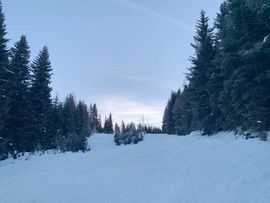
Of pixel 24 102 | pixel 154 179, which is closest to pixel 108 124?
pixel 24 102

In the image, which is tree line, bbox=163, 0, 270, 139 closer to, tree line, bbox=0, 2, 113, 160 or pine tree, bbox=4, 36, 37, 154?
tree line, bbox=0, 2, 113, 160

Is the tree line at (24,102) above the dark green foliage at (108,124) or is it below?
below

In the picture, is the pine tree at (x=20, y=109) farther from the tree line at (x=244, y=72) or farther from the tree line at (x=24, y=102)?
the tree line at (x=244, y=72)

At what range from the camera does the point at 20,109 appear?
1378 inches

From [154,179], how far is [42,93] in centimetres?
2857

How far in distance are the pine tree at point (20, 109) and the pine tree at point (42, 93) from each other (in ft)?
5.70

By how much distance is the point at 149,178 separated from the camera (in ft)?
48.1

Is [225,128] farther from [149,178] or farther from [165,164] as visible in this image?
[149,178]

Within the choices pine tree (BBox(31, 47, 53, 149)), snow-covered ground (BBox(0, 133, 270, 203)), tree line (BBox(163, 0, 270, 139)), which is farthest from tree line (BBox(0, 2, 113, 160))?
tree line (BBox(163, 0, 270, 139))

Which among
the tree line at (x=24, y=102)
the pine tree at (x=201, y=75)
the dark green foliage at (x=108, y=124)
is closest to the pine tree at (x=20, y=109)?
the tree line at (x=24, y=102)

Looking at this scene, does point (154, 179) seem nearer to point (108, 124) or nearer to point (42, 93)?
point (42, 93)

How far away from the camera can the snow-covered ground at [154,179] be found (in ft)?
36.2

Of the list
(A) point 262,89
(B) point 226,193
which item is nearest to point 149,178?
(B) point 226,193

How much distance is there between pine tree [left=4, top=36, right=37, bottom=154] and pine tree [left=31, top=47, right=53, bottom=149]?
1.74 metres
